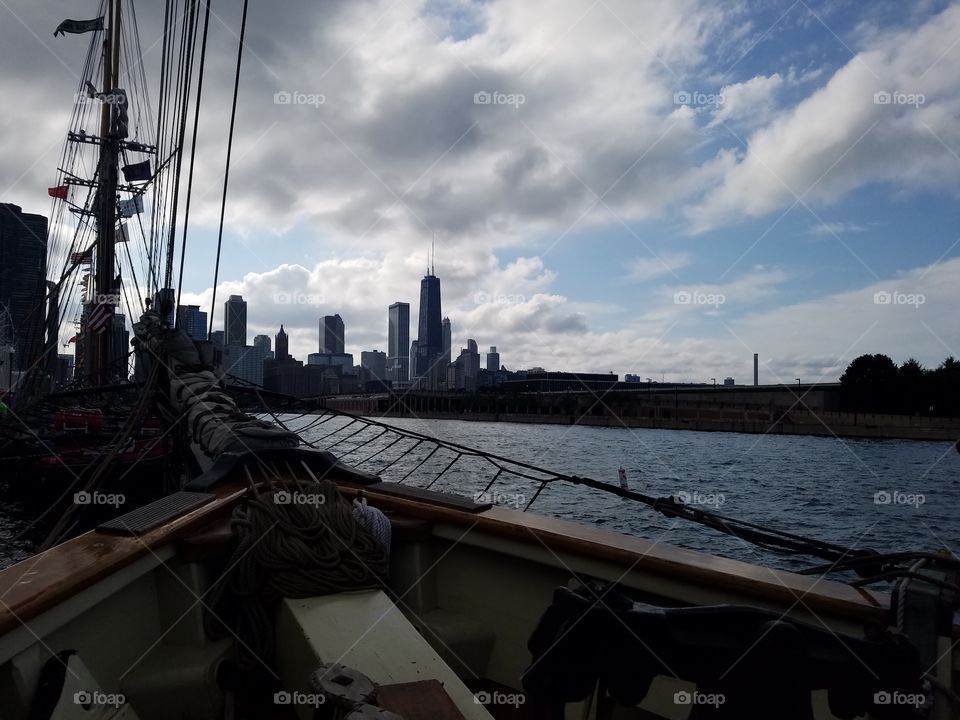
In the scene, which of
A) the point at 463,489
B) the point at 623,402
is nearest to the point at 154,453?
the point at 463,489

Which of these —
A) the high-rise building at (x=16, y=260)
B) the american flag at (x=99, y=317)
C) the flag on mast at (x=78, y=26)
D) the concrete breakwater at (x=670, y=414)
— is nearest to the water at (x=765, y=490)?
the concrete breakwater at (x=670, y=414)

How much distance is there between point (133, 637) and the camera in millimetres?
2441

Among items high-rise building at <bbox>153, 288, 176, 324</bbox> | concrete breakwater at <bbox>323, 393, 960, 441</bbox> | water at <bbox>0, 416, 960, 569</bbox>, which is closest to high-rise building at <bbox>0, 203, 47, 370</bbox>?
concrete breakwater at <bbox>323, 393, 960, 441</bbox>

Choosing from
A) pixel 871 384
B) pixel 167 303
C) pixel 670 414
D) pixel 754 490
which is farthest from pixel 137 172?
pixel 670 414

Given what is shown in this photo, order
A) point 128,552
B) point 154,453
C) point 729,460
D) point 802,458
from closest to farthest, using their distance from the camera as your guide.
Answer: point 128,552
point 154,453
point 729,460
point 802,458

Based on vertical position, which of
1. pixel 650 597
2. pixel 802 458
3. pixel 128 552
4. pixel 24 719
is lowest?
pixel 802 458

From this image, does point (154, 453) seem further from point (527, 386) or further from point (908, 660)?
point (527, 386)

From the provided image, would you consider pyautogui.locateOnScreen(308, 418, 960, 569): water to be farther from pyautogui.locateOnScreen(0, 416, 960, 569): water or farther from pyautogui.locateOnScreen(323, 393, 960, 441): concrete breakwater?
pyautogui.locateOnScreen(323, 393, 960, 441): concrete breakwater

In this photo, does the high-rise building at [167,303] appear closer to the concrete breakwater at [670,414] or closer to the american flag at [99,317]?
the american flag at [99,317]

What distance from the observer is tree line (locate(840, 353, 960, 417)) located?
180 feet

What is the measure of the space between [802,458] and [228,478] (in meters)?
42.3

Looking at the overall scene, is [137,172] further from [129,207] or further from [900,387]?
[900,387]

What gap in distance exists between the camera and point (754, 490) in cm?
2478

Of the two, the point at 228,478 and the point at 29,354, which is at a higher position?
the point at 29,354
